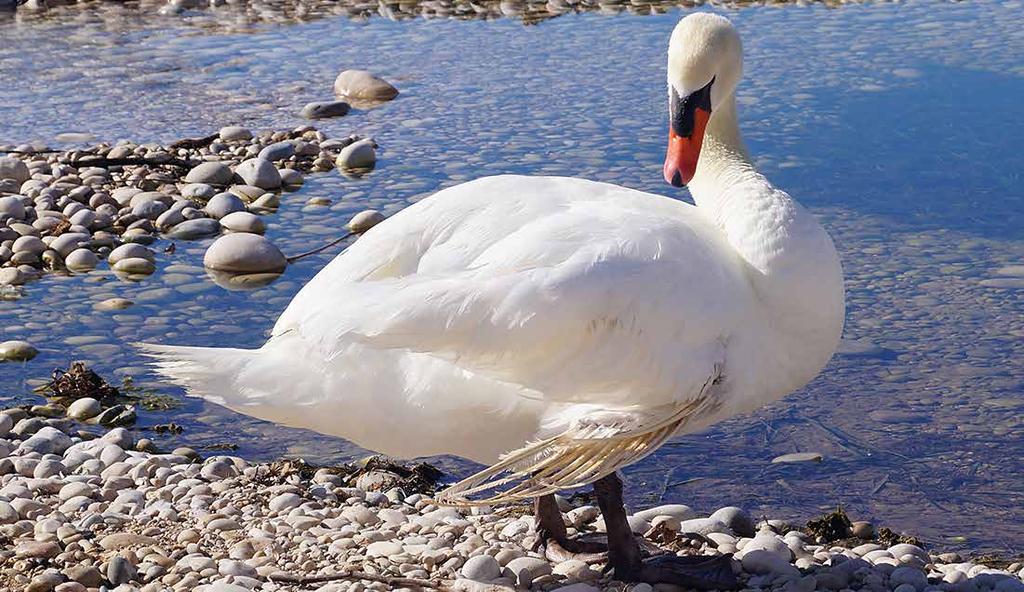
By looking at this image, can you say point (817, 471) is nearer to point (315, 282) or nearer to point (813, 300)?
point (813, 300)

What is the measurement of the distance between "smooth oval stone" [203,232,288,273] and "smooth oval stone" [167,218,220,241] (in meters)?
0.59

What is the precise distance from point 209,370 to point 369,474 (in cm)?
148

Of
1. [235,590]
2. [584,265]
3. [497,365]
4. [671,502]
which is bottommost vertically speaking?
[671,502]

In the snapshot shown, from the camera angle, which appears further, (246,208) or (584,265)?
(246,208)

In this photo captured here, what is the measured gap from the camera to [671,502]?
5367 mm

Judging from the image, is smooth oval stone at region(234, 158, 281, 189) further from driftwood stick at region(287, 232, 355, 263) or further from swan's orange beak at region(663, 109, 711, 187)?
swan's orange beak at region(663, 109, 711, 187)

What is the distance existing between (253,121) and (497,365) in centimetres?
772

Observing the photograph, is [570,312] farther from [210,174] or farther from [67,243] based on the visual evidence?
[210,174]

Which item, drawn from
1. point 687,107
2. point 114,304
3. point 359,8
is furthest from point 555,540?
point 359,8

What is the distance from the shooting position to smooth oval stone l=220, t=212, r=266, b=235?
858 centimetres

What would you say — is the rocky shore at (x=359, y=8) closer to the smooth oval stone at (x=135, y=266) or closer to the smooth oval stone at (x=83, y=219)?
the smooth oval stone at (x=83, y=219)

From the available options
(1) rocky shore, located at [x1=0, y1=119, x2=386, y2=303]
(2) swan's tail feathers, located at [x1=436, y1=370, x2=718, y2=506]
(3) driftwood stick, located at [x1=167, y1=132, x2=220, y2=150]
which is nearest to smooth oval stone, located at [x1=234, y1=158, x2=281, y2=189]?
(1) rocky shore, located at [x1=0, y1=119, x2=386, y2=303]

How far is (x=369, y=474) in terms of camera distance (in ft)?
17.8

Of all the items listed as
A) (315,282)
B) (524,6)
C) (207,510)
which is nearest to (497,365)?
(315,282)
